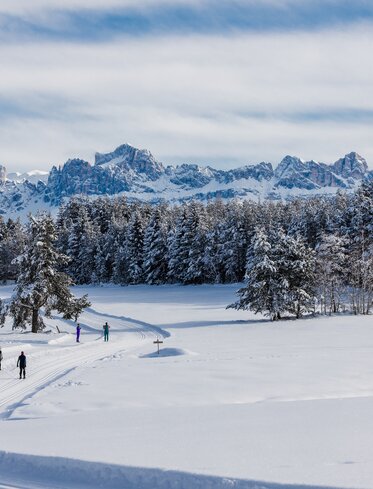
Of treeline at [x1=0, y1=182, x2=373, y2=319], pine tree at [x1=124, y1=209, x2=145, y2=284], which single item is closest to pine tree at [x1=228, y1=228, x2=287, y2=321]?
treeline at [x1=0, y1=182, x2=373, y2=319]

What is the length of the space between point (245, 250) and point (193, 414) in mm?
70910

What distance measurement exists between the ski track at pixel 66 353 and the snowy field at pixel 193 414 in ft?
0.36

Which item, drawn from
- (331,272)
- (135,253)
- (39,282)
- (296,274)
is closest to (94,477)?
(39,282)

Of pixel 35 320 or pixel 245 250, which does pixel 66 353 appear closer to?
pixel 35 320

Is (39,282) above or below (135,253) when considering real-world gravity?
below

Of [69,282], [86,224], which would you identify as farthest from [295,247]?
[86,224]

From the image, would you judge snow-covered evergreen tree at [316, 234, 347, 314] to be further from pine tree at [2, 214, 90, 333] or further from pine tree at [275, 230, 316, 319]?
pine tree at [2, 214, 90, 333]

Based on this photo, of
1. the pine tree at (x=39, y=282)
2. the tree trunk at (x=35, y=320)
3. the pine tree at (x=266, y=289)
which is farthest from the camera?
the pine tree at (x=266, y=289)

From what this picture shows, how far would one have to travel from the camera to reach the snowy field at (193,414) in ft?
29.7

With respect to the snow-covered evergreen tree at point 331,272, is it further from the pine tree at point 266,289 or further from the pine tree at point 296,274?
the pine tree at point 266,289

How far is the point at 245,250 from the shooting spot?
83938mm

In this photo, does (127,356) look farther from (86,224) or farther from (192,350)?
(86,224)

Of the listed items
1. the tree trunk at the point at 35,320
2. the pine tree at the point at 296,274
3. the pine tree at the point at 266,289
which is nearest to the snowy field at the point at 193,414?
the tree trunk at the point at 35,320

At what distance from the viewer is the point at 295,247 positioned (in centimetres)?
4531
